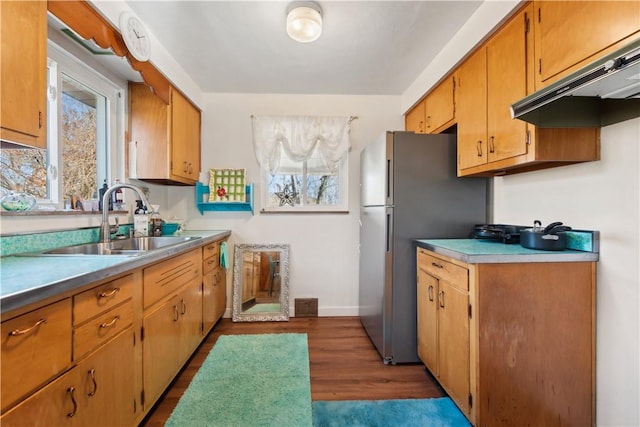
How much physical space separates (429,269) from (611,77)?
127 cm

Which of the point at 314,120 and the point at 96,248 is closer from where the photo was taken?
the point at 96,248

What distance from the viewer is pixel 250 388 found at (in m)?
1.79

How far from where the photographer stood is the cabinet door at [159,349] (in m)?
1.45

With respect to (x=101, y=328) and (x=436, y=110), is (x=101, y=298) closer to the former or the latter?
(x=101, y=328)

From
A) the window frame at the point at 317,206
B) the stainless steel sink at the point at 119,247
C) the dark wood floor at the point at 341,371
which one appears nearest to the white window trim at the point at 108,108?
the stainless steel sink at the point at 119,247

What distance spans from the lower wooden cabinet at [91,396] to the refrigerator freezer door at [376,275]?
5.39 ft

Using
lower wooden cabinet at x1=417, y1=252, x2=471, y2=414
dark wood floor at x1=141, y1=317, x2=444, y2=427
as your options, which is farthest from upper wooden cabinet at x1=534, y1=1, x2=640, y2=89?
dark wood floor at x1=141, y1=317, x2=444, y2=427

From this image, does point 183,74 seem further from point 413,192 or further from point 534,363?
point 534,363

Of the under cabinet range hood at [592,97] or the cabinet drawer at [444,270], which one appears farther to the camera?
the cabinet drawer at [444,270]

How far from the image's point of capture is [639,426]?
1.22m

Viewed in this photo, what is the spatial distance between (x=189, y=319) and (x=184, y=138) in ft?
5.40

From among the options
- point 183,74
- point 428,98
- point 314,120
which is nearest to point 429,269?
point 428,98

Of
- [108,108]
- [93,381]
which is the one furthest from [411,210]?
[108,108]

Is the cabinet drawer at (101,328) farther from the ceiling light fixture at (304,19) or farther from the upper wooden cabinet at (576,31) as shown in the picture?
the upper wooden cabinet at (576,31)
